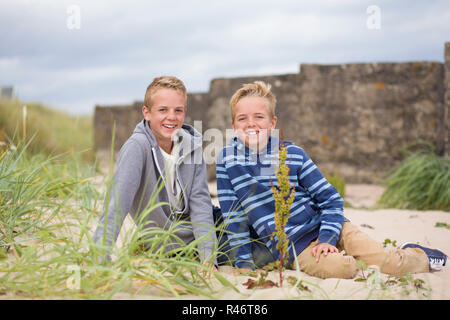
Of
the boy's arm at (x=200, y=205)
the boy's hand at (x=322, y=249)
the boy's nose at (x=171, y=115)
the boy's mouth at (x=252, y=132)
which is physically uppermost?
the boy's nose at (x=171, y=115)

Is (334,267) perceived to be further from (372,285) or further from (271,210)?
(271,210)

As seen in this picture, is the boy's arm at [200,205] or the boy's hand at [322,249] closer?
the boy's hand at [322,249]

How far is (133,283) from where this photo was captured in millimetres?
1848

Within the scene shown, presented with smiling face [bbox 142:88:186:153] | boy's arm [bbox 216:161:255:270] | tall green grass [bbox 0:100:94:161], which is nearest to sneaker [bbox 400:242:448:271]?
boy's arm [bbox 216:161:255:270]

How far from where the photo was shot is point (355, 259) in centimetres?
243

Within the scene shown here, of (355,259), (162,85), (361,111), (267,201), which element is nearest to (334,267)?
(355,259)

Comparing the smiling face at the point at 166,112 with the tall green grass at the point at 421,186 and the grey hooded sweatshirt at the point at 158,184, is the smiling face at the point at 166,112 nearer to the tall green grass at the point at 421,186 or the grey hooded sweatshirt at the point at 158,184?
the grey hooded sweatshirt at the point at 158,184

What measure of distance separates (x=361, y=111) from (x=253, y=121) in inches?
160

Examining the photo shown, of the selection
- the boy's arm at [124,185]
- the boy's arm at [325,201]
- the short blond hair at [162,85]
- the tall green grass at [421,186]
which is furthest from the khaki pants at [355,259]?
the tall green grass at [421,186]

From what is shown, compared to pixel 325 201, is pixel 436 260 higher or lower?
lower

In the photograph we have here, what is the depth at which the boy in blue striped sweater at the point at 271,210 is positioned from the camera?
2369mm

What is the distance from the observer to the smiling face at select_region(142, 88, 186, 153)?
2.49m
